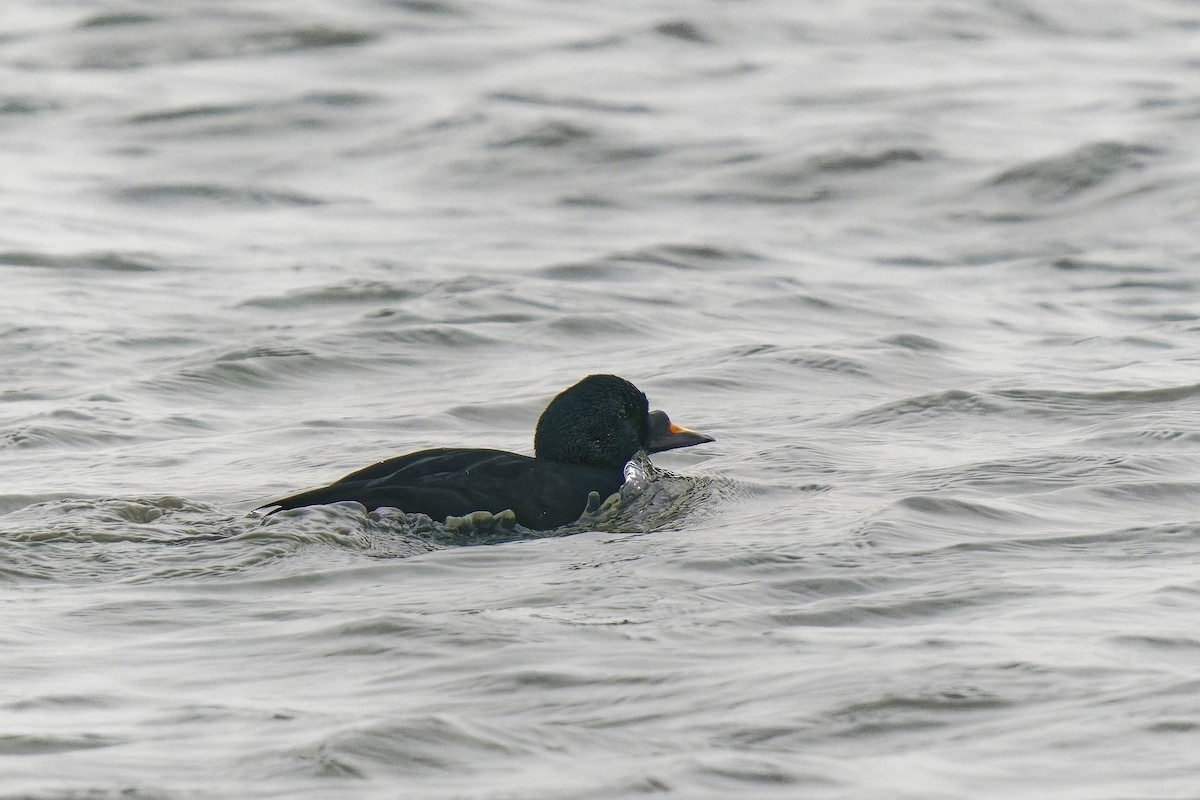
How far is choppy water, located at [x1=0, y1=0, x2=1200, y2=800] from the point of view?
498 centimetres

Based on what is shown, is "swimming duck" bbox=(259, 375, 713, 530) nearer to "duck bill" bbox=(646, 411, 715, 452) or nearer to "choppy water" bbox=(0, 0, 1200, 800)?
"duck bill" bbox=(646, 411, 715, 452)

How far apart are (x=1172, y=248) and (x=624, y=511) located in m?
8.06

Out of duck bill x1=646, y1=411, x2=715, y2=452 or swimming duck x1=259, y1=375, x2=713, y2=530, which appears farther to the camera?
duck bill x1=646, y1=411, x2=715, y2=452

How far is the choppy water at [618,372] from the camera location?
498cm

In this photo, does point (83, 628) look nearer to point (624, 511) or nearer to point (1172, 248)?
point (624, 511)

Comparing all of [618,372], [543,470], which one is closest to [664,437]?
[543,470]

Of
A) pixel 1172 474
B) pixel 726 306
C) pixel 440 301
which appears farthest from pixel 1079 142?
pixel 1172 474

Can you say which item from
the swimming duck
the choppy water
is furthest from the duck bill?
the choppy water

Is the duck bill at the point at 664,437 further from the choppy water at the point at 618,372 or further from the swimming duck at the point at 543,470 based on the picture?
the choppy water at the point at 618,372

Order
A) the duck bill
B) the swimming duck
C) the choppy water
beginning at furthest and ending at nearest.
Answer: the duck bill, the swimming duck, the choppy water

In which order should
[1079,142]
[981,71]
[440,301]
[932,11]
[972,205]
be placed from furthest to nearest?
[932,11] → [981,71] → [1079,142] → [972,205] → [440,301]

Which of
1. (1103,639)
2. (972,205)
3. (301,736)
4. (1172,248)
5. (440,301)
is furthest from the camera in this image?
(972,205)

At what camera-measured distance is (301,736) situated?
15.9ft

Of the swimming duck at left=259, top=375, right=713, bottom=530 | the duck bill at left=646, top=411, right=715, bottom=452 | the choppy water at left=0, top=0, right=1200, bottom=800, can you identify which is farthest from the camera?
the duck bill at left=646, top=411, right=715, bottom=452
